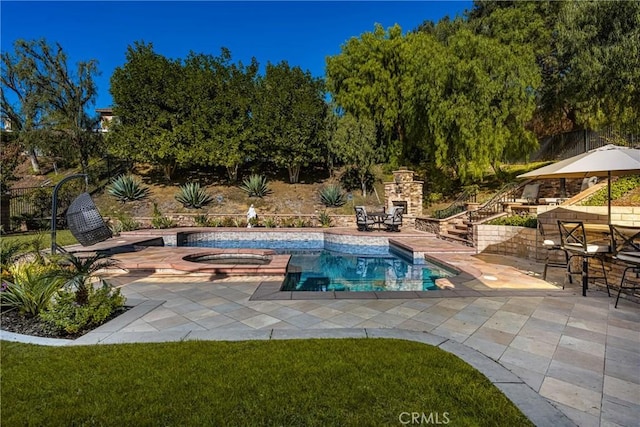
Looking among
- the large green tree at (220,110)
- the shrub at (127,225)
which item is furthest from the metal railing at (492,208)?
the shrub at (127,225)

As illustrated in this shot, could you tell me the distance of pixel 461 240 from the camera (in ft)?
36.3

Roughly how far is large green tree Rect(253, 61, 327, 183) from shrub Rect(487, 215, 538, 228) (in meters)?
11.9

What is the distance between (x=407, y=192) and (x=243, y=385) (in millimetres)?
15138

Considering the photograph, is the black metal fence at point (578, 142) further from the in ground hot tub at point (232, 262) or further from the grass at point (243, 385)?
the grass at point (243, 385)

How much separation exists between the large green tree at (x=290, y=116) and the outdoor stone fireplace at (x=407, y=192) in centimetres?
556

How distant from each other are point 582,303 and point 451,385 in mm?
3613

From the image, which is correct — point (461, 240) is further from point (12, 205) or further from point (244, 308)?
point (12, 205)

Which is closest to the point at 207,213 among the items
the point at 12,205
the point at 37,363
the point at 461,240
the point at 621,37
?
the point at 12,205

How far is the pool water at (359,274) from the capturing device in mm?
7077

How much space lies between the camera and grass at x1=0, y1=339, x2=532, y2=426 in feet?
7.38

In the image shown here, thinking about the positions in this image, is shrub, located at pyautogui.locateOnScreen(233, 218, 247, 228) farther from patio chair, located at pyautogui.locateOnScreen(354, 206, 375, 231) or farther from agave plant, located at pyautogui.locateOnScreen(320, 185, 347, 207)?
patio chair, located at pyautogui.locateOnScreen(354, 206, 375, 231)

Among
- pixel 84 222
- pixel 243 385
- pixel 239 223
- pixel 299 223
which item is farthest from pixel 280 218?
pixel 243 385

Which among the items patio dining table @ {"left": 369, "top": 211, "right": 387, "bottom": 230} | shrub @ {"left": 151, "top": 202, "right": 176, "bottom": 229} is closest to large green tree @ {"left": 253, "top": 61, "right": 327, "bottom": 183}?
patio dining table @ {"left": 369, "top": 211, "right": 387, "bottom": 230}

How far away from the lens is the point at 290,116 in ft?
64.3
